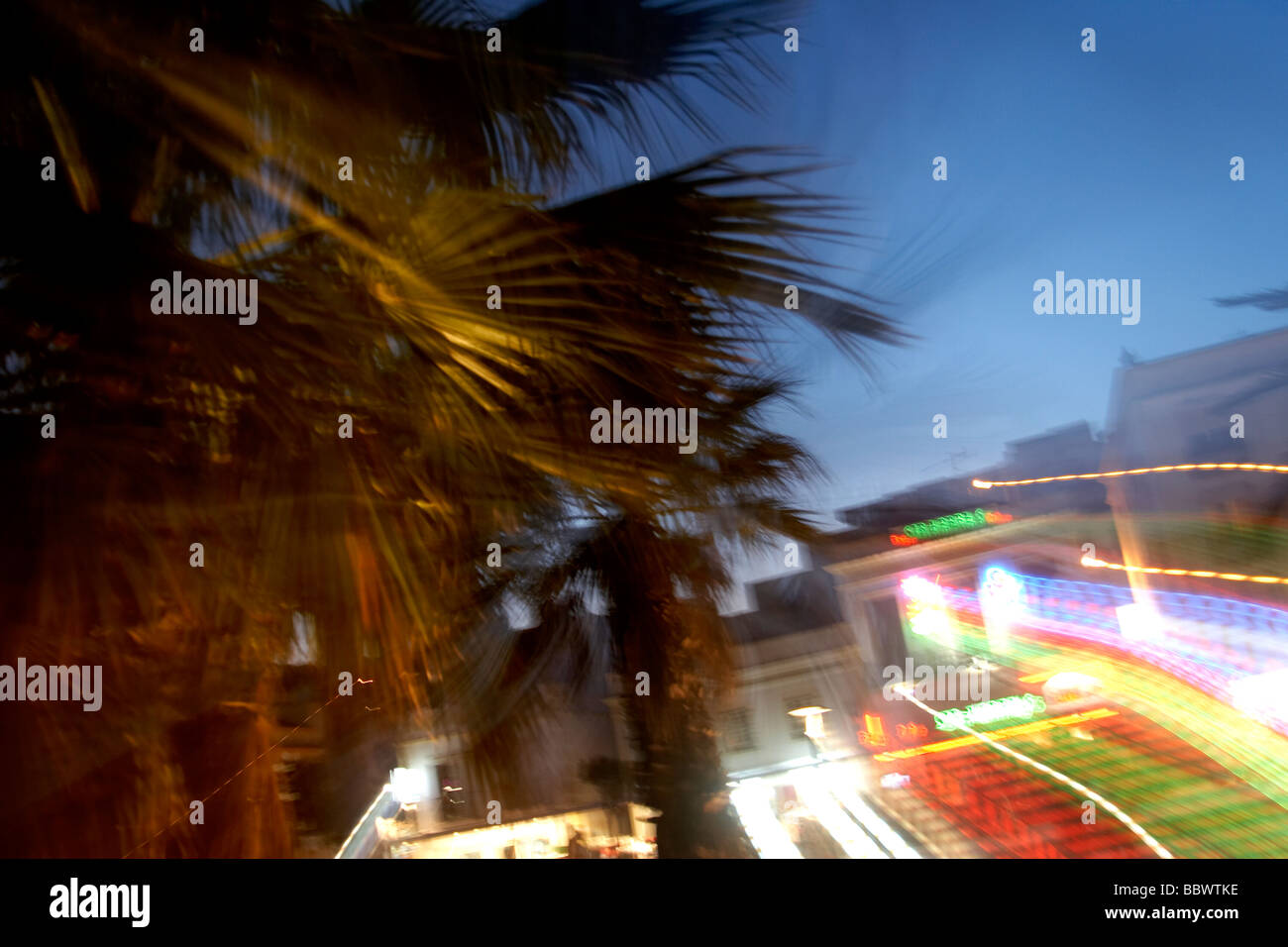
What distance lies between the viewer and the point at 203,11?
1656 millimetres

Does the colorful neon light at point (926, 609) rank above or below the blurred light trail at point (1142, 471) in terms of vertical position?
below

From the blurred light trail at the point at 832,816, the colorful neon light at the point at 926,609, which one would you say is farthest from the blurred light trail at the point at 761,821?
the colorful neon light at the point at 926,609

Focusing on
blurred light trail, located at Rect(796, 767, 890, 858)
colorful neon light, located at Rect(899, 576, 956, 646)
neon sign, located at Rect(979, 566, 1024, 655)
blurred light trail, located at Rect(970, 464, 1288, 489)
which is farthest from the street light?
blurred light trail, located at Rect(970, 464, 1288, 489)

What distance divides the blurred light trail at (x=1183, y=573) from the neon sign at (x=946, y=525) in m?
0.34

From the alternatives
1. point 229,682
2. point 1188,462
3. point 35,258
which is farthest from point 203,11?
point 1188,462

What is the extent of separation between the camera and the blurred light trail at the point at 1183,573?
7.49 ft

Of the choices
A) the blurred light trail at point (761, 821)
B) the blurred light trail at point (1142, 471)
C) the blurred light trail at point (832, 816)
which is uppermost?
the blurred light trail at point (1142, 471)

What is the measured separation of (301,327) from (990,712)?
2035mm

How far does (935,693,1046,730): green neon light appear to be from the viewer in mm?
2152

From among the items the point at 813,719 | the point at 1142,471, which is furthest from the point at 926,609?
the point at 1142,471

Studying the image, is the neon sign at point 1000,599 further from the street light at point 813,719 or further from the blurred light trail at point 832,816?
the blurred light trail at point 832,816

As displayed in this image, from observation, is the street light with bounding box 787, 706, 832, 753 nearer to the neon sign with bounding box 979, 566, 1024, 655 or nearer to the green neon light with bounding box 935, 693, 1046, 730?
the green neon light with bounding box 935, 693, 1046, 730

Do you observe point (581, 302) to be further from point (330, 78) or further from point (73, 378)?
point (73, 378)

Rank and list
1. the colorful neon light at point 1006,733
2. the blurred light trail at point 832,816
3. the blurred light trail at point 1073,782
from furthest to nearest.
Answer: the colorful neon light at point 1006,733, the blurred light trail at point 1073,782, the blurred light trail at point 832,816
